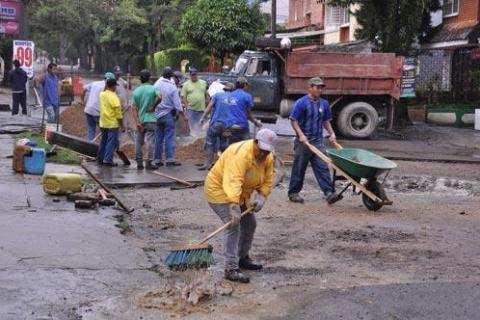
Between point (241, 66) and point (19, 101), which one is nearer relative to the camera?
point (241, 66)

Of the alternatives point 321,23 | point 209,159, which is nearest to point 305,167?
point 209,159

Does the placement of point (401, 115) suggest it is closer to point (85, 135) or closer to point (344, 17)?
point (85, 135)

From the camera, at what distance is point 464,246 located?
8.60m

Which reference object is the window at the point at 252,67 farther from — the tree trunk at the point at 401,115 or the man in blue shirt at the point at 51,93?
the tree trunk at the point at 401,115

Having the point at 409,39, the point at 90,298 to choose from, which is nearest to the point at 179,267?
the point at 90,298

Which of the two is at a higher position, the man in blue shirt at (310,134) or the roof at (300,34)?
the roof at (300,34)

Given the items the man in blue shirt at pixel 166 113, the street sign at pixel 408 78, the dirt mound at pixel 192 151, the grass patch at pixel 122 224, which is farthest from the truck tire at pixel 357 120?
the grass patch at pixel 122 224

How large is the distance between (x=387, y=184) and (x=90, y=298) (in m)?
8.11

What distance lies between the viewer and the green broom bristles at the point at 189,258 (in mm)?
6676

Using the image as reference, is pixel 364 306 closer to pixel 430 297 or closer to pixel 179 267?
pixel 430 297

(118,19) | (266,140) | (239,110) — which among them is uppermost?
(118,19)

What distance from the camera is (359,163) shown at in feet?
33.4

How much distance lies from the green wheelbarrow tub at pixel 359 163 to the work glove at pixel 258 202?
11.6 ft

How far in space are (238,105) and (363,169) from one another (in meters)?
3.25
